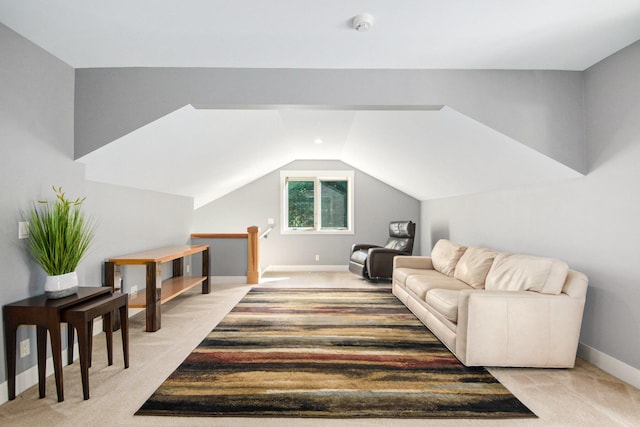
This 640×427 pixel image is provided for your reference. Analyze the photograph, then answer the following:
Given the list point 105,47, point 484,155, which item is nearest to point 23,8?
point 105,47

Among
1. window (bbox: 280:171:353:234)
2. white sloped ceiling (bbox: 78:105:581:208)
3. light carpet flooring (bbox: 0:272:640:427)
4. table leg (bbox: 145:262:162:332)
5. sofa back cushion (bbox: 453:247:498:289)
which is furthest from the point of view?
window (bbox: 280:171:353:234)

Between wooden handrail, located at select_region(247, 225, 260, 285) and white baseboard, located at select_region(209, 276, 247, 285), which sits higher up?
wooden handrail, located at select_region(247, 225, 260, 285)

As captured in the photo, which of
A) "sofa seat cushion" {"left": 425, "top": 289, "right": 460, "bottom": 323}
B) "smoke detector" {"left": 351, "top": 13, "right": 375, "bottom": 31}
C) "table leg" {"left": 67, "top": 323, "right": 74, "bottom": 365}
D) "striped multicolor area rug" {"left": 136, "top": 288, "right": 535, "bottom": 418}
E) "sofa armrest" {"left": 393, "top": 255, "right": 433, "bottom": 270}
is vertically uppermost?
"smoke detector" {"left": 351, "top": 13, "right": 375, "bottom": 31}

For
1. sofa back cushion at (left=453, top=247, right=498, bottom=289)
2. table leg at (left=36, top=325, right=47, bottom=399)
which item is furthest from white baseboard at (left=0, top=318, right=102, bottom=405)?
sofa back cushion at (left=453, top=247, right=498, bottom=289)

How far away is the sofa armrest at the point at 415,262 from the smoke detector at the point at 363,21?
10.5 ft

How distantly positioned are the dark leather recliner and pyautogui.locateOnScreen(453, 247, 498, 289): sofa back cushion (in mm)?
1538

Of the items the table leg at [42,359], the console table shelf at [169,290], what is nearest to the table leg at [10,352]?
the table leg at [42,359]

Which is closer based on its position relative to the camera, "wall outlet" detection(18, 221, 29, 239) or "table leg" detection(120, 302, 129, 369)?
"wall outlet" detection(18, 221, 29, 239)

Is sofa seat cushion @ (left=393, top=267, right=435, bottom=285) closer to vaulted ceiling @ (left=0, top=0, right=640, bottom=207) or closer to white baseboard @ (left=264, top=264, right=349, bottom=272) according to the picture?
vaulted ceiling @ (left=0, top=0, right=640, bottom=207)

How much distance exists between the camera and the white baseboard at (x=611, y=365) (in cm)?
217

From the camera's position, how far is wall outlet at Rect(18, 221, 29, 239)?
214cm

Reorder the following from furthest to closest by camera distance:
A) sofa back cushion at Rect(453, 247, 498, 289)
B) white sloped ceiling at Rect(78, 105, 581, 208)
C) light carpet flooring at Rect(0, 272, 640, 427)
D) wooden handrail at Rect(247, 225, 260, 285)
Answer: wooden handrail at Rect(247, 225, 260, 285) → sofa back cushion at Rect(453, 247, 498, 289) → white sloped ceiling at Rect(78, 105, 581, 208) → light carpet flooring at Rect(0, 272, 640, 427)

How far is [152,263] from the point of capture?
3.16 meters

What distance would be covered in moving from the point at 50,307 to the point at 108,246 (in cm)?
143
